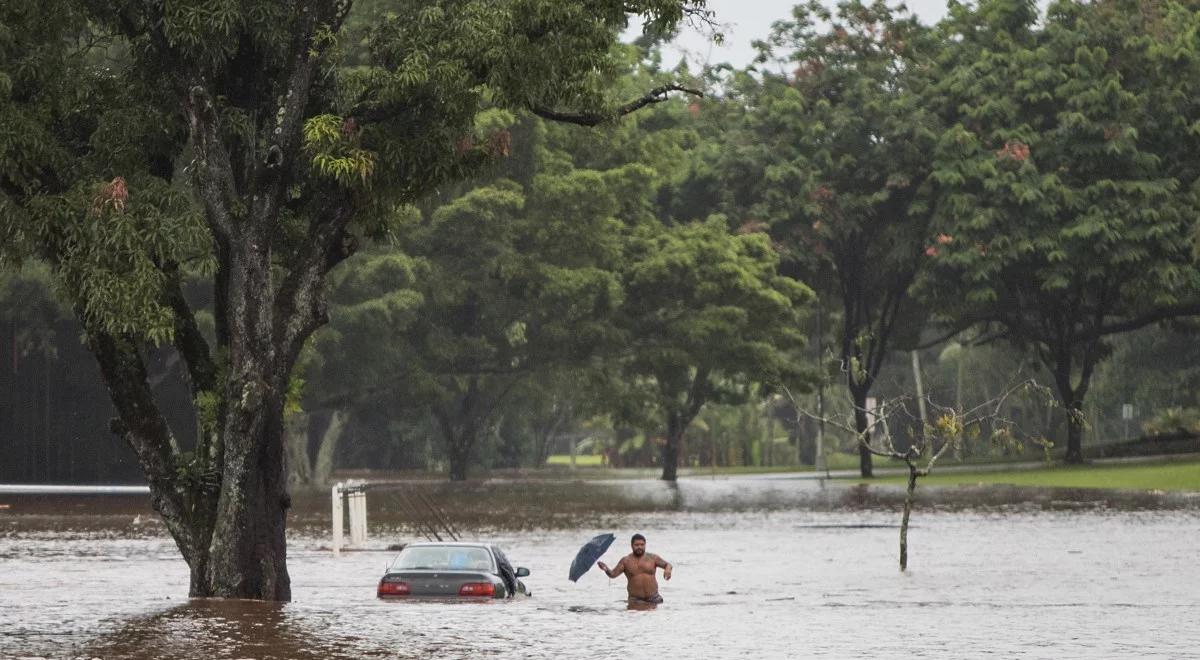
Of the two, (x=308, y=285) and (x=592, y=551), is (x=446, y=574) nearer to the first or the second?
(x=592, y=551)

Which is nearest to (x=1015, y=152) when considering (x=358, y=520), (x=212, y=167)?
(x=358, y=520)

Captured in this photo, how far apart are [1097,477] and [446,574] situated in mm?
46931

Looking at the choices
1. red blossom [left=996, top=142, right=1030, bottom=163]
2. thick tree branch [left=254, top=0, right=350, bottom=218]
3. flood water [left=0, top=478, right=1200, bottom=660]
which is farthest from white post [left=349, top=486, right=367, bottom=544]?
red blossom [left=996, top=142, right=1030, bottom=163]

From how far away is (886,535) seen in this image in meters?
42.7

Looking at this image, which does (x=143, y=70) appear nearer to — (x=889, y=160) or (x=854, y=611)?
(x=854, y=611)

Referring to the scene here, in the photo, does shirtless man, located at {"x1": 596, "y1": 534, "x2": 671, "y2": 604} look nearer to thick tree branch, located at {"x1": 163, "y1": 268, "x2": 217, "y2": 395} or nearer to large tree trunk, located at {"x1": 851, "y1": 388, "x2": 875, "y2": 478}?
thick tree branch, located at {"x1": 163, "y1": 268, "x2": 217, "y2": 395}

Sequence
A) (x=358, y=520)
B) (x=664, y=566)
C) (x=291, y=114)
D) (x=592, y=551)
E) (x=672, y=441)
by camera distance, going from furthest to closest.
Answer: (x=672, y=441), (x=358, y=520), (x=592, y=551), (x=664, y=566), (x=291, y=114)

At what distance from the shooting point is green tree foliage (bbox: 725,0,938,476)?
72.0m

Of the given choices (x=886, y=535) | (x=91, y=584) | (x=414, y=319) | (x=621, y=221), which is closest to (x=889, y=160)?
(x=621, y=221)

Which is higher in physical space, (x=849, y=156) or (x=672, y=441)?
(x=849, y=156)

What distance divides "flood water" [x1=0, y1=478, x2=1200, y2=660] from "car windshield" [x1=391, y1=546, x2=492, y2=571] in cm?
50

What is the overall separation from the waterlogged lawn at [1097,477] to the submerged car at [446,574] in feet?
130

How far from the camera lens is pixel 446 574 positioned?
24641 mm

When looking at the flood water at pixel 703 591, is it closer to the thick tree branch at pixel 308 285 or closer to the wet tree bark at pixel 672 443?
the thick tree branch at pixel 308 285
